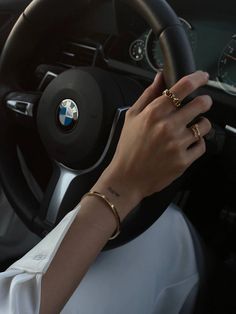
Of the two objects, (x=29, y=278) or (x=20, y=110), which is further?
(x=20, y=110)

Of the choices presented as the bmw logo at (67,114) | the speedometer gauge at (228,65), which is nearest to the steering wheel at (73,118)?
the bmw logo at (67,114)

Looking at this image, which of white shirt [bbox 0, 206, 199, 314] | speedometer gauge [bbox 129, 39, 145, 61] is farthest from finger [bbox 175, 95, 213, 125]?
speedometer gauge [bbox 129, 39, 145, 61]

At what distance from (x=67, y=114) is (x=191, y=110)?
0.30 m

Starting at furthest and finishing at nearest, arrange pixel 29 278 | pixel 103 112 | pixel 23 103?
pixel 23 103 < pixel 103 112 < pixel 29 278

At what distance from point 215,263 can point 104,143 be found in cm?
43

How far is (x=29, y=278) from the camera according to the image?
70 cm

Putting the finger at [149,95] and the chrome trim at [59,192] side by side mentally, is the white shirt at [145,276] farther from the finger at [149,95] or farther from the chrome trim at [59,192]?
the finger at [149,95]

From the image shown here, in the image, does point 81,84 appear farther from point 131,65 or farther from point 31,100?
point 131,65

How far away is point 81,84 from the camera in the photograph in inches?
37.4

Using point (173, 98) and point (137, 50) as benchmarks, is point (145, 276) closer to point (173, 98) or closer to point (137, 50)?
point (173, 98)

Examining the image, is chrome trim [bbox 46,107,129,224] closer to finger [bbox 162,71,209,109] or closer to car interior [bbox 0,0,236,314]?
car interior [bbox 0,0,236,314]

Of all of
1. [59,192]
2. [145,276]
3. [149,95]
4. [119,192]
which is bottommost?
[145,276]

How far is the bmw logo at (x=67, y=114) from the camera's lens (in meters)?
0.94

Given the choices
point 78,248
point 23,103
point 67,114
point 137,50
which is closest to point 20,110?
point 23,103
